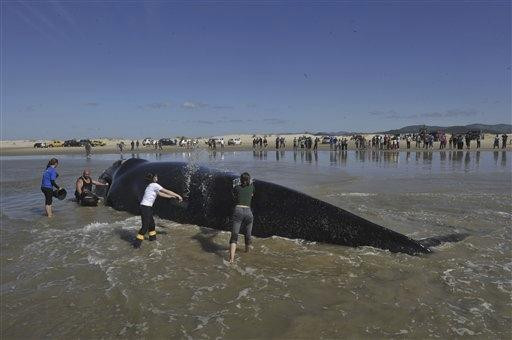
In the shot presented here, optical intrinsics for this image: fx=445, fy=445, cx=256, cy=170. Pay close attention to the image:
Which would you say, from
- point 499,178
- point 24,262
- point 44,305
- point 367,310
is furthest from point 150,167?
point 499,178

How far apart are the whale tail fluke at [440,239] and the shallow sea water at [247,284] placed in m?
0.17

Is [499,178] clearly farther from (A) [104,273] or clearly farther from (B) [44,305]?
(B) [44,305]

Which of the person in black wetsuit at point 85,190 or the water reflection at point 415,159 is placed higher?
the person in black wetsuit at point 85,190

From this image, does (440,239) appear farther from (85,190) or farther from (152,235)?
(85,190)

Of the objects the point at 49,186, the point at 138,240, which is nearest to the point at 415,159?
the point at 49,186

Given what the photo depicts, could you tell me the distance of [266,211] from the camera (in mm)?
8961

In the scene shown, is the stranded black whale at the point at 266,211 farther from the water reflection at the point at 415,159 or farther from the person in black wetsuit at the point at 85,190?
the water reflection at the point at 415,159

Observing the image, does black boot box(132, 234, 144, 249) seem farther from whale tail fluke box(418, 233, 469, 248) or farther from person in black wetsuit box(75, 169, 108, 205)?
whale tail fluke box(418, 233, 469, 248)

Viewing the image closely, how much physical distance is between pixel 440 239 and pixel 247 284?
13.6ft

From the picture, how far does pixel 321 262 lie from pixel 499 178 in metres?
15.7

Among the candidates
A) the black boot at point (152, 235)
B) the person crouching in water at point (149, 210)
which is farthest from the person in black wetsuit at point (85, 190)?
the black boot at point (152, 235)

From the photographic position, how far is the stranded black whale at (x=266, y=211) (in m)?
7.80

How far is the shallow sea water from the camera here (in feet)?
18.0

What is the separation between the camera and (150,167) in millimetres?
11867
